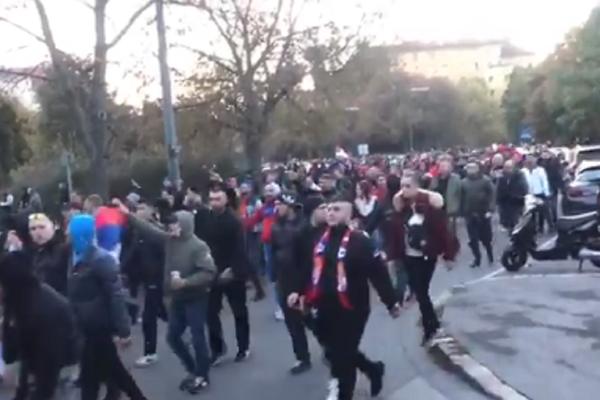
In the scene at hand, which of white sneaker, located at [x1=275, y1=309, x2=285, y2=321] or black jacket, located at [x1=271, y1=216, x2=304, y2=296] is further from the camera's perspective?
white sneaker, located at [x1=275, y1=309, x2=285, y2=321]

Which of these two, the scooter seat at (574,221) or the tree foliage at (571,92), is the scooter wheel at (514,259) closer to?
the scooter seat at (574,221)

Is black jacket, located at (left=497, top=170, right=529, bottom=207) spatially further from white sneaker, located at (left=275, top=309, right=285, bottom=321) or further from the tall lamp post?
the tall lamp post

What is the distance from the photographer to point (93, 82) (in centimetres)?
2606

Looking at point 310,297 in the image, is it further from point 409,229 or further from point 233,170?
point 233,170

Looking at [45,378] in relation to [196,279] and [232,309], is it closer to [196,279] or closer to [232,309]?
[196,279]

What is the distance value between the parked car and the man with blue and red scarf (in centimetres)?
1740

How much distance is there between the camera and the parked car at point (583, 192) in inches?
1042

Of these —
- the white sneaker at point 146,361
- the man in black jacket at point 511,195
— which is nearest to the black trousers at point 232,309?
the white sneaker at point 146,361

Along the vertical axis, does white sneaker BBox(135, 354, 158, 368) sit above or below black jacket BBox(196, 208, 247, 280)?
below

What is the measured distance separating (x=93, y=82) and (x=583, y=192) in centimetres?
994

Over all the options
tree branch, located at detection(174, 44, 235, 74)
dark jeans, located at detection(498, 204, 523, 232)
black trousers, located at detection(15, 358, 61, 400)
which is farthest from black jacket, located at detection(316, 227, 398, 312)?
tree branch, located at detection(174, 44, 235, 74)

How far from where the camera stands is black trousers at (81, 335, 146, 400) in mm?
9203

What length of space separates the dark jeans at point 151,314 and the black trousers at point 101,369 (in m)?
2.82

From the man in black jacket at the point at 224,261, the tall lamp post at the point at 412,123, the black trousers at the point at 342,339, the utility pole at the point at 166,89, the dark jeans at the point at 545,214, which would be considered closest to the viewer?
the black trousers at the point at 342,339
